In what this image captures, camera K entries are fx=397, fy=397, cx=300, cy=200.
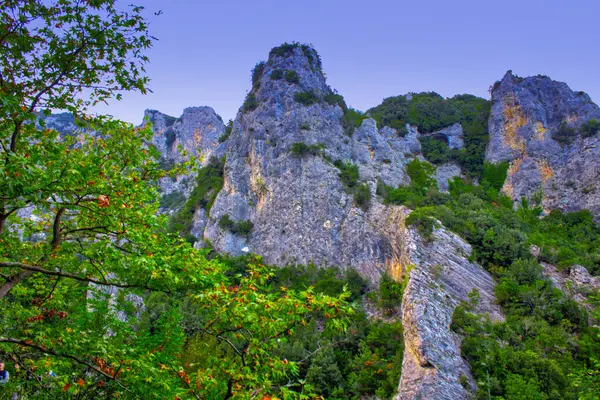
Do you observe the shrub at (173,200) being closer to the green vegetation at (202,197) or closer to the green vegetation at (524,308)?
the green vegetation at (202,197)

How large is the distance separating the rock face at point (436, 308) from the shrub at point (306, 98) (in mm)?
21170

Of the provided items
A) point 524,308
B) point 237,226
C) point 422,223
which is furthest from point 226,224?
point 524,308

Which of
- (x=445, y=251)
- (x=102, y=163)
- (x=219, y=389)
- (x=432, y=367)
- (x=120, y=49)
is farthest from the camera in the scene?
(x=445, y=251)

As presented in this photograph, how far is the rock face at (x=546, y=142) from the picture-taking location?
35.9 meters

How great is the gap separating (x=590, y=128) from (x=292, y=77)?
29.6m

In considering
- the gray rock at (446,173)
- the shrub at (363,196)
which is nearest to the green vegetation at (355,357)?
the shrub at (363,196)

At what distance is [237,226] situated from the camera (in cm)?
3644

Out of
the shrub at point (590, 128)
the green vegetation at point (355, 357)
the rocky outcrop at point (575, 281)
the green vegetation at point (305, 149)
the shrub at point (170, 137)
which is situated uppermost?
the shrub at point (170, 137)

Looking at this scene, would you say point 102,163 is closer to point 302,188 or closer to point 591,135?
point 302,188

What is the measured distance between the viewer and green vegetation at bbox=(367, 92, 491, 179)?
44.7 metres

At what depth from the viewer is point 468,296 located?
21.2m

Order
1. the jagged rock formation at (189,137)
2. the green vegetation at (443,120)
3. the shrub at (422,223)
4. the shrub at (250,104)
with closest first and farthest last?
1. the shrub at (422,223)
2. the shrub at (250,104)
3. the green vegetation at (443,120)
4. the jagged rock formation at (189,137)

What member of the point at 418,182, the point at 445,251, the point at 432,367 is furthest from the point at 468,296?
the point at 418,182

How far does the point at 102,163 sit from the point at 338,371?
17710 mm
